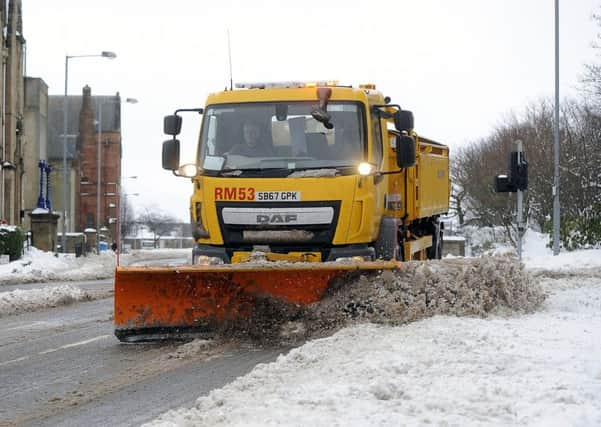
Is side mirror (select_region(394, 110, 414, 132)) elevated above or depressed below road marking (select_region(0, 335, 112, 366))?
above

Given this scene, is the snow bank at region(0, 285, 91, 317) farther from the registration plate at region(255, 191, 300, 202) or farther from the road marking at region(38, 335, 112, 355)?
the registration plate at region(255, 191, 300, 202)

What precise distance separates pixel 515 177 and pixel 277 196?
11799 mm

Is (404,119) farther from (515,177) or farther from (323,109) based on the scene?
(515,177)

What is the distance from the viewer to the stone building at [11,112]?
46844 mm

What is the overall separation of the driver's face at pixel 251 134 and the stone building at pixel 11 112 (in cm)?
3566

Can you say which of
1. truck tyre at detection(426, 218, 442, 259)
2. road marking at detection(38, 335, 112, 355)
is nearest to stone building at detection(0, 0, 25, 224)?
truck tyre at detection(426, 218, 442, 259)

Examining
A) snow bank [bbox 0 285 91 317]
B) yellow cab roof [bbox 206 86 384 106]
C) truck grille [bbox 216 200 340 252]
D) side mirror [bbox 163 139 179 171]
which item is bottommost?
snow bank [bbox 0 285 91 317]

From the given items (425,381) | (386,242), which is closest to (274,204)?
(386,242)

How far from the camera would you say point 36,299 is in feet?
52.4

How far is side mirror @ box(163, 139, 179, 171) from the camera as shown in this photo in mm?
12273

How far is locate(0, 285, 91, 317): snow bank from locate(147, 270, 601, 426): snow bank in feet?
24.1

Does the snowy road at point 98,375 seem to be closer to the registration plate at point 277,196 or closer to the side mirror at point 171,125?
the registration plate at point 277,196

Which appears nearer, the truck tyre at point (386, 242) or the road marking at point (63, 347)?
the road marking at point (63, 347)

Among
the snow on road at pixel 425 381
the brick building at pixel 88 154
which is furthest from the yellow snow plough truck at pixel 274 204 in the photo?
the brick building at pixel 88 154
